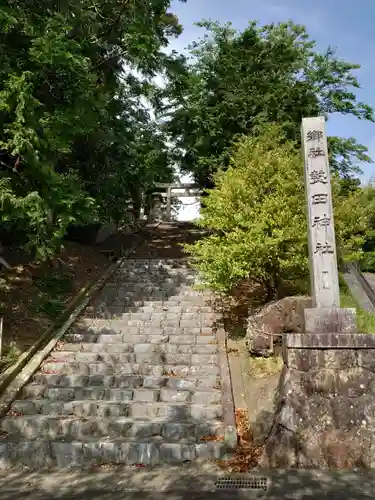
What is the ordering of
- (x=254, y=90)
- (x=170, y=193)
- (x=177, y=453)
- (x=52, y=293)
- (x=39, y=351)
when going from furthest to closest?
(x=170, y=193) < (x=254, y=90) < (x=52, y=293) < (x=39, y=351) < (x=177, y=453)

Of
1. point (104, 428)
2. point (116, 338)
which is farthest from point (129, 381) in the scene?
point (116, 338)

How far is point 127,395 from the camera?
7.27m

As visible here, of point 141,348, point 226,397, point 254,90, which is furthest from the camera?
point 254,90

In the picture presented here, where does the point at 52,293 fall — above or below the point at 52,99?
below

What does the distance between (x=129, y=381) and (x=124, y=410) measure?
83 cm

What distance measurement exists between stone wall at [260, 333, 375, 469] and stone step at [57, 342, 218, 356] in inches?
107

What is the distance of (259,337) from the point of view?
27.2 ft

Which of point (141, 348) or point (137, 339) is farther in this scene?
point (137, 339)

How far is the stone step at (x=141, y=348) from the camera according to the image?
8.81 metres

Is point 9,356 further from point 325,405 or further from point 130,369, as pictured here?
point 325,405

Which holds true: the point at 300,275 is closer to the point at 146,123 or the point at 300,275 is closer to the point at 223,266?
the point at 223,266

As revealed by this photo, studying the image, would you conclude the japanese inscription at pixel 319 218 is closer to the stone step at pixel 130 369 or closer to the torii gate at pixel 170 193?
the stone step at pixel 130 369

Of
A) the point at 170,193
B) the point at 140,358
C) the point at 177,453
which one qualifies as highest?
the point at 170,193

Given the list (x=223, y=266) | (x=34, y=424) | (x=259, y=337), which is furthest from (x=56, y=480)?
(x=223, y=266)
